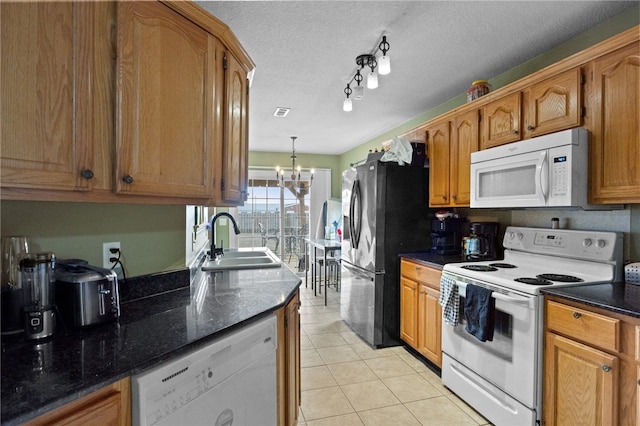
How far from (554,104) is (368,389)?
2340 mm

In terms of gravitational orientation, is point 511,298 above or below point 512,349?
above

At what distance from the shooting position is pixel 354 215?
3520 millimetres

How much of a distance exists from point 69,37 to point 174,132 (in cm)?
45

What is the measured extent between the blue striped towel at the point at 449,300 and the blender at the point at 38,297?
220cm

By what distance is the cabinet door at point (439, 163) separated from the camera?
119 inches

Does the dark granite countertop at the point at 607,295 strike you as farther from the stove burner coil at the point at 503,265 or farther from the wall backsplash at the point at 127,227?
the stove burner coil at the point at 503,265

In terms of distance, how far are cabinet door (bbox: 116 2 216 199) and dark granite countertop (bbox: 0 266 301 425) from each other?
1.70 feet

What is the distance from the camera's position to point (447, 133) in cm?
300

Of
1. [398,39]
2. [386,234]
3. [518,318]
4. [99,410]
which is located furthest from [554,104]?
[99,410]

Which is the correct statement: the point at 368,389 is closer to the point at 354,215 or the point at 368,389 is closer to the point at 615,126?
the point at 354,215

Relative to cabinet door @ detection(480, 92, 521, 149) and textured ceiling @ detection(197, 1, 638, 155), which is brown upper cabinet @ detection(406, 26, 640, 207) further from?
textured ceiling @ detection(197, 1, 638, 155)

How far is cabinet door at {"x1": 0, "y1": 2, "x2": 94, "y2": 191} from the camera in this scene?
3.13 feet

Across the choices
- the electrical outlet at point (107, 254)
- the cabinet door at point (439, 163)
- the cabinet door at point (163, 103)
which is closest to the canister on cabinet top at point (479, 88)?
the cabinet door at point (439, 163)

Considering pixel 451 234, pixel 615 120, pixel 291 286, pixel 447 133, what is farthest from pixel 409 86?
pixel 291 286
